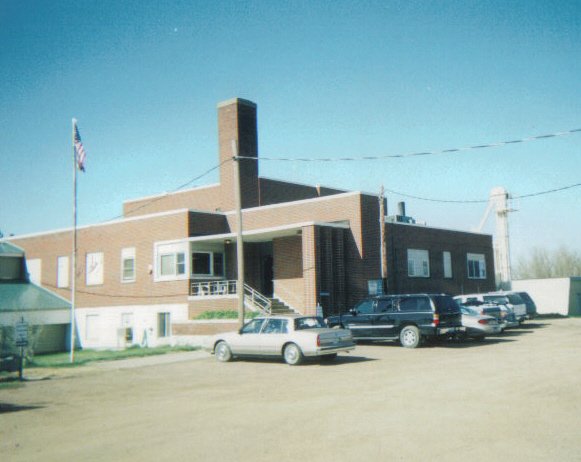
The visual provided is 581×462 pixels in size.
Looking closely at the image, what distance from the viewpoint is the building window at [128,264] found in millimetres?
31625

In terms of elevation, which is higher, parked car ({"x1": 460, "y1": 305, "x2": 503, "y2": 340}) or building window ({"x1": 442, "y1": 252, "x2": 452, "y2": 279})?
building window ({"x1": 442, "y1": 252, "x2": 452, "y2": 279})

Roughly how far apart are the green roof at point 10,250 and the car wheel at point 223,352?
79.1 ft

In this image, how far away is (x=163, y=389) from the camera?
44.0 ft

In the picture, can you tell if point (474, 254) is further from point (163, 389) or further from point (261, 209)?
point (163, 389)

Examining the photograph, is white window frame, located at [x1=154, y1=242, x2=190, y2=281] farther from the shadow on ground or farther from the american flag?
the shadow on ground

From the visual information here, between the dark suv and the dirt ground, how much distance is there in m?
3.09

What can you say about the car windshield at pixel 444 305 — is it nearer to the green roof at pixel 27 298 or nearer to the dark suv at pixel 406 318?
the dark suv at pixel 406 318

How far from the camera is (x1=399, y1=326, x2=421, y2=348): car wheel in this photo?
779 inches

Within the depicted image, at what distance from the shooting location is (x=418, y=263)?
32750 mm

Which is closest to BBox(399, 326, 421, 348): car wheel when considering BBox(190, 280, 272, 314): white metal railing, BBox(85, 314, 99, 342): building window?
BBox(190, 280, 272, 314): white metal railing

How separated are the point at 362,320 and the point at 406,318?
1698 mm

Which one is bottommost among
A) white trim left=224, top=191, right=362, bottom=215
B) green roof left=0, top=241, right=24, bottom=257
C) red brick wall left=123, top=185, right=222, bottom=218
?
green roof left=0, top=241, right=24, bottom=257

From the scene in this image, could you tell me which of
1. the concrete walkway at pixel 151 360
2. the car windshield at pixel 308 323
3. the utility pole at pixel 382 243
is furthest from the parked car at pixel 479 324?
the concrete walkway at pixel 151 360

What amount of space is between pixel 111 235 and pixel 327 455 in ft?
92.4
